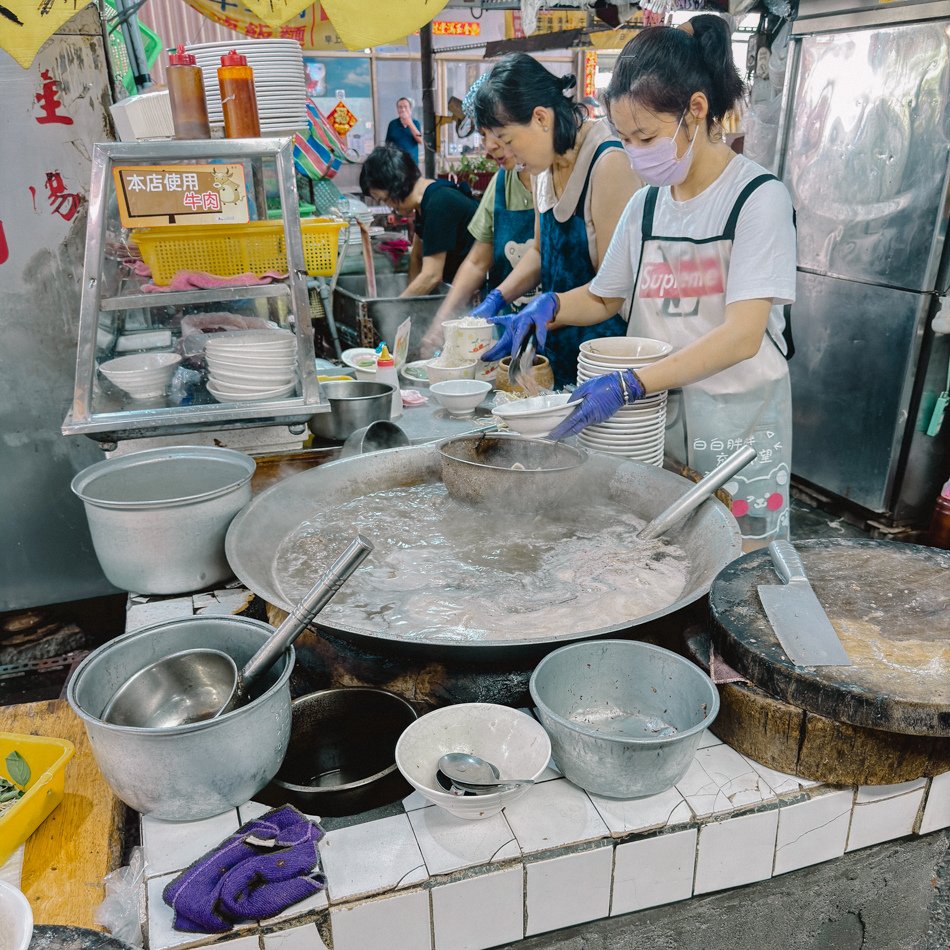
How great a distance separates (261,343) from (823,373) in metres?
4.08

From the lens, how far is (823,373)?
17.3 ft

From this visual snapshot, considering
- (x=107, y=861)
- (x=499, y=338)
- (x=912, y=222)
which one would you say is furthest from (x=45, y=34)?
(x=912, y=222)

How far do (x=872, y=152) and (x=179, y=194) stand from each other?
4136 mm

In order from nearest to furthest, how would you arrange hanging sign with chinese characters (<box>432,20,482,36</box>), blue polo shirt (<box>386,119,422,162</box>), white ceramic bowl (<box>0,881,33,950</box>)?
white ceramic bowl (<box>0,881,33,950</box>) < blue polo shirt (<box>386,119,422,162</box>) < hanging sign with chinese characters (<box>432,20,482,36</box>)

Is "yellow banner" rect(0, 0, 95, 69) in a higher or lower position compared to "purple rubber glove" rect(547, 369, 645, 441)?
higher

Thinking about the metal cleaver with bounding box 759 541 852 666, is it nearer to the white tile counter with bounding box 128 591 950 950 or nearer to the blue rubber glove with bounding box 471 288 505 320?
the white tile counter with bounding box 128 591 950 950

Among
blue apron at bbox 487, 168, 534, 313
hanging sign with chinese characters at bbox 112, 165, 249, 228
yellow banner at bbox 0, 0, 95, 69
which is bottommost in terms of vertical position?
blue apron at bbox 487, 168, 534, 313

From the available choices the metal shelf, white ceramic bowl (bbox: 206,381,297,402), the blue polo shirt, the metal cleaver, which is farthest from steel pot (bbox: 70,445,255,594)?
the blue polo shirt

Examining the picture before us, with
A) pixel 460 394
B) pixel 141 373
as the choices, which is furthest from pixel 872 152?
pixel 141 373

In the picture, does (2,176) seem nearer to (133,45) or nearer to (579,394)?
(133,45)

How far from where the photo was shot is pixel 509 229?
4.55m

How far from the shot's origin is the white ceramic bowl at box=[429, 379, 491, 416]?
10.0ft

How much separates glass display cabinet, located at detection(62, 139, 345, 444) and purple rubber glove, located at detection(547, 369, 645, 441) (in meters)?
0.90

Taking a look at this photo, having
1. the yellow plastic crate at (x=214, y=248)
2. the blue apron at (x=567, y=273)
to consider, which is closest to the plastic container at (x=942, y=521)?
the blue apron at (x=567, y=273)
